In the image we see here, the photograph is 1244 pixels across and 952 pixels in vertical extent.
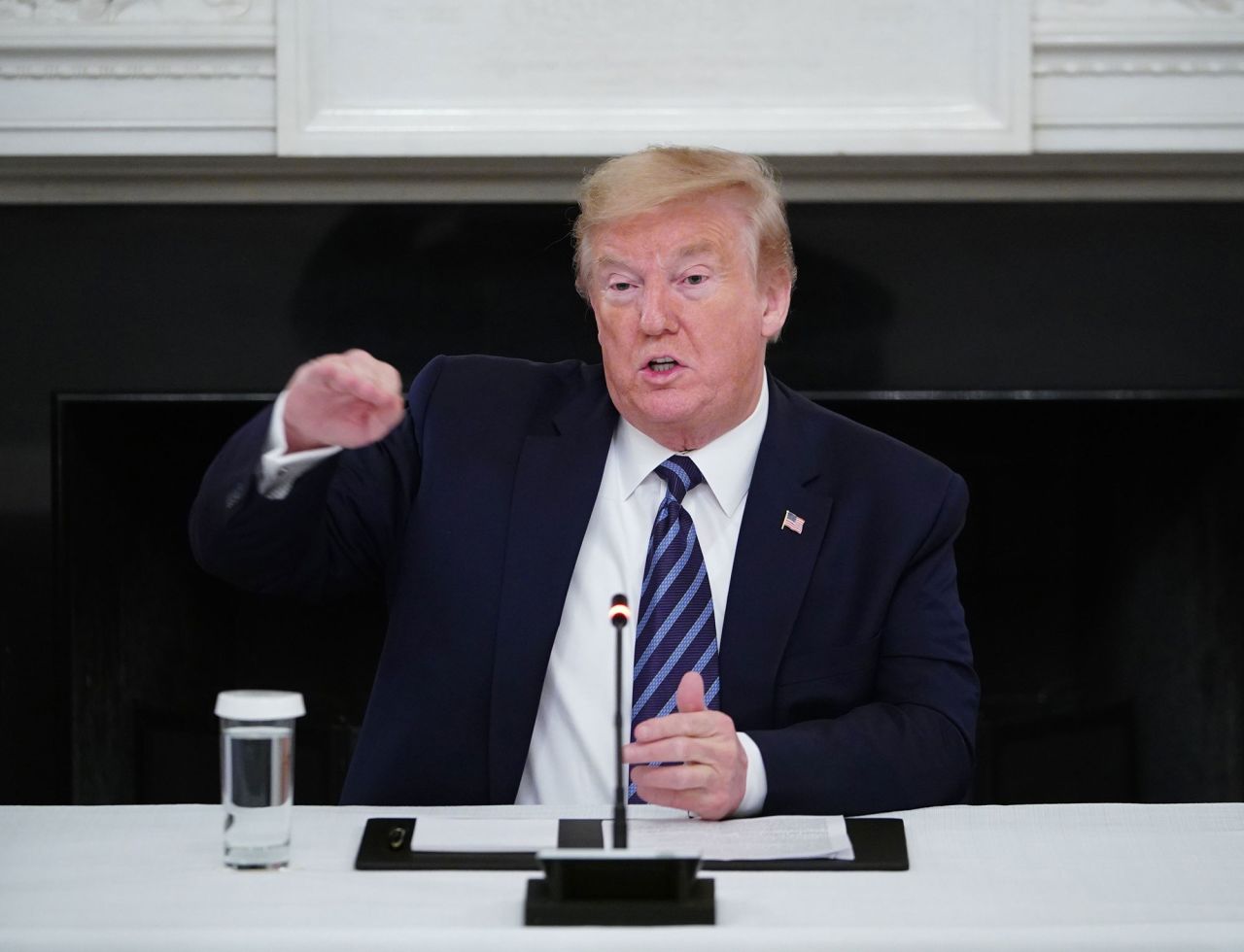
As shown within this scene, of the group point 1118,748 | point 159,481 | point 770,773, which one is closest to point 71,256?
point 159,481

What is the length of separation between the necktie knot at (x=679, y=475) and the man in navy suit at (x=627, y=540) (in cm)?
2

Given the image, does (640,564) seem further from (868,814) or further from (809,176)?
(809,176)

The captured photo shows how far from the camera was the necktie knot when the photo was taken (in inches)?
68.3

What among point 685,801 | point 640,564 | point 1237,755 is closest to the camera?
point 685,801

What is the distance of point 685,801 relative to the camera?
134 cm

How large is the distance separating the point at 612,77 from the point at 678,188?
808 mm

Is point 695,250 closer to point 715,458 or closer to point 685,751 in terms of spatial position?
point 715,458

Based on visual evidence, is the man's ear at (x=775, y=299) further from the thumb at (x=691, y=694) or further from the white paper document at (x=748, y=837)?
the white paper document at (x=748, y=837)

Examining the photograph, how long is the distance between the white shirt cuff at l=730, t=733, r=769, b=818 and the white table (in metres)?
0.13

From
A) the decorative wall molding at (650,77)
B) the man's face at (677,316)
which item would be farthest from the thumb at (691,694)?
the decorative wall molding at (650,77)

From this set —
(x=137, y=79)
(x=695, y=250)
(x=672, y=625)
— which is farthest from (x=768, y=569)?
(x=137, y=79)

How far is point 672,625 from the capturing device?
1.65 metres

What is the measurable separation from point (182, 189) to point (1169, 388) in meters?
1.78

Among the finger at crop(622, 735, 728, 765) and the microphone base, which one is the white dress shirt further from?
the microphone base
